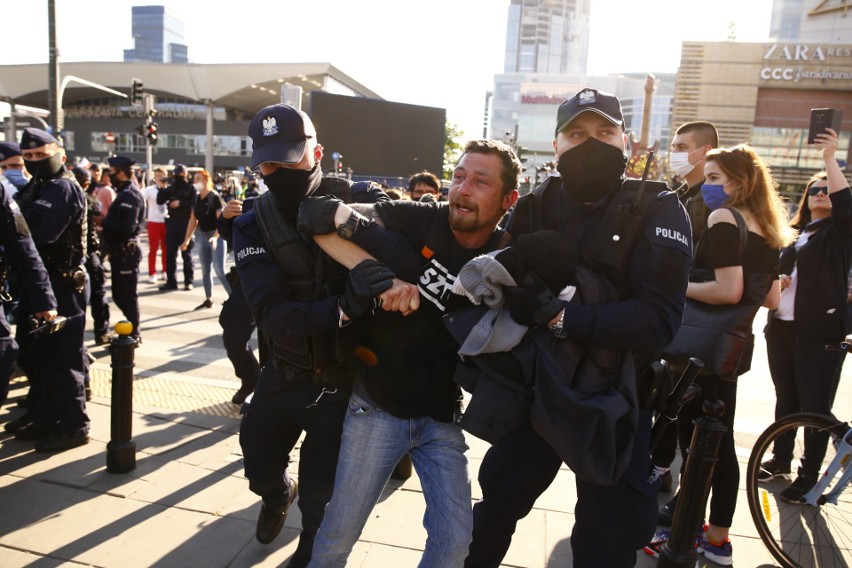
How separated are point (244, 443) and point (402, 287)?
1.29 meters

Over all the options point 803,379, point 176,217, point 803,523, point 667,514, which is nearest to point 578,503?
point 667,514

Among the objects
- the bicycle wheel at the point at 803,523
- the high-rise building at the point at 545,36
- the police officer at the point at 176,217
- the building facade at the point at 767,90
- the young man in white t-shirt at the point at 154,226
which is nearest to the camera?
the bicycle wheel at the point at 803,523

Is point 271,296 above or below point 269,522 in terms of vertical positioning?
above

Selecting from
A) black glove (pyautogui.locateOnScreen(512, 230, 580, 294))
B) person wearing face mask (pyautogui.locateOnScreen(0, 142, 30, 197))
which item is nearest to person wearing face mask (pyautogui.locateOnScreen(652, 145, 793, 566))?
black glove (pyautogui.locateOnScreen(512, 230, 580, 294))

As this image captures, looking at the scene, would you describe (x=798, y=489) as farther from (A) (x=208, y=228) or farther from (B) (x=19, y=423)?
(A) (x=208, y=228)

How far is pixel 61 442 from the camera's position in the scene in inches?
155

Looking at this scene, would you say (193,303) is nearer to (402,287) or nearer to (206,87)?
(402,287)

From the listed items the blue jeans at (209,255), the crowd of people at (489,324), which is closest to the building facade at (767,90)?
the blue jeans at (209,255)

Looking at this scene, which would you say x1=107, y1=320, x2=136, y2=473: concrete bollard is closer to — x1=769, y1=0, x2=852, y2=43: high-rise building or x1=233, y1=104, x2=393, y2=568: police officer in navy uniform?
x1=233, y1=104, x2=393, y2=568: police officer in navy uniform

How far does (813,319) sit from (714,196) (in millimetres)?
1342

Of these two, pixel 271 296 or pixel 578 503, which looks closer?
pixel 578 503

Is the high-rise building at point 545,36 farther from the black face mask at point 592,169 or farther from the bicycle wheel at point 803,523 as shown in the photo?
the black face mask at point 592,169

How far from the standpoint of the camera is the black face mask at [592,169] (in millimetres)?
2158

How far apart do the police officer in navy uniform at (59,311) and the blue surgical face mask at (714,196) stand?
3916mm
